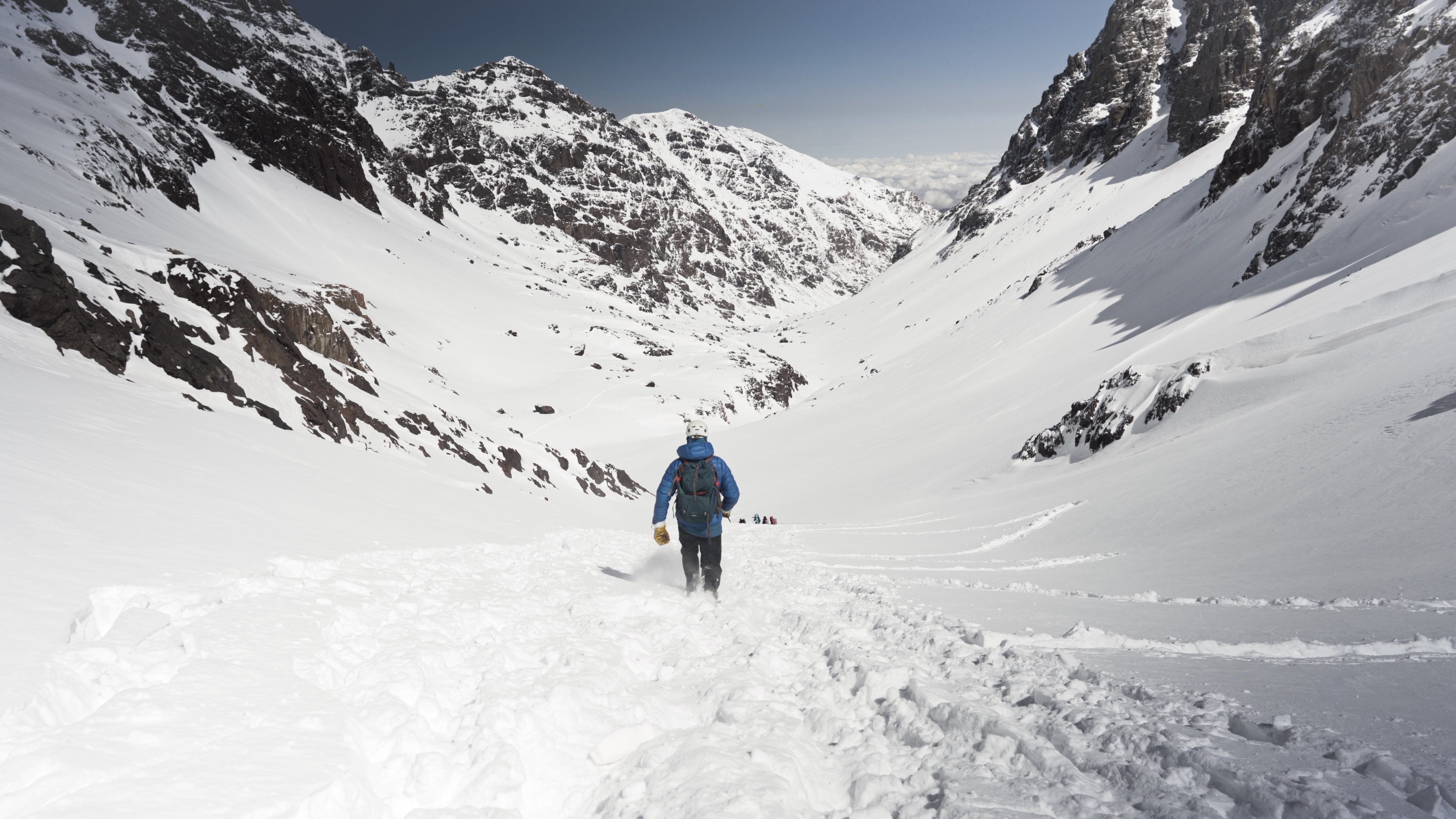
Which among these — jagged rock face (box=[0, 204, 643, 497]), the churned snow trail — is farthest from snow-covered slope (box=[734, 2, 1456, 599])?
jagged rock face (box=[0, 204, 643, 497])

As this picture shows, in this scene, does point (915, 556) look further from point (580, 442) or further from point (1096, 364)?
point (580, 442)

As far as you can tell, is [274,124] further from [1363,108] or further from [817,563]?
[1363,108]

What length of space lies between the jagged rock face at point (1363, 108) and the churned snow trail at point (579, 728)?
25932 millimetres

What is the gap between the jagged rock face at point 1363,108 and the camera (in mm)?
Answer: 20562

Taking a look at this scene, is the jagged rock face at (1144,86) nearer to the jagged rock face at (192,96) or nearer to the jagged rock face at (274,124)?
the jagged rock face at (274,124)

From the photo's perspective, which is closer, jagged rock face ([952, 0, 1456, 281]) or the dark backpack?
the dark backpack

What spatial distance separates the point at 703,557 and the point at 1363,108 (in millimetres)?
32106

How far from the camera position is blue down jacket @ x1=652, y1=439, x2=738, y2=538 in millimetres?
7926

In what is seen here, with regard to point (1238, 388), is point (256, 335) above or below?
above

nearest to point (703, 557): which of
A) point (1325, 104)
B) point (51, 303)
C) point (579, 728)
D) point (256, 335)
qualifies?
point (579, 728)

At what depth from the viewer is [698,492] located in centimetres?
800

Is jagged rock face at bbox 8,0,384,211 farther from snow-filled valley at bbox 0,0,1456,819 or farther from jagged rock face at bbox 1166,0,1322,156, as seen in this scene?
jagged rock face at bbox 1166,0,1322,156

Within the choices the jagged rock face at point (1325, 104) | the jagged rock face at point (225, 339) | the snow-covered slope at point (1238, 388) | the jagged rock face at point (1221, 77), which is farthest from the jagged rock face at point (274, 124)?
the jagged rock face at point (1221, 77)

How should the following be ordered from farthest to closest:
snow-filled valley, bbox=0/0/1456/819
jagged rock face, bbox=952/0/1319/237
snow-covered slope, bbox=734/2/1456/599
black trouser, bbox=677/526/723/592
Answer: jagged rock face, bbox=952/0/1319/237, black trouser, bbox=677/526/723/592, snow-covered slope, bbox=734/2/1456/599, snow-filled valley, bbox=0/0/1456/819
